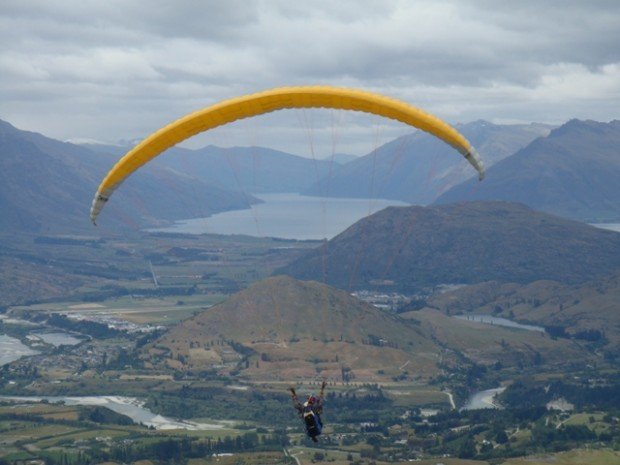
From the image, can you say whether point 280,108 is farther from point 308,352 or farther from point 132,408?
point 308,352

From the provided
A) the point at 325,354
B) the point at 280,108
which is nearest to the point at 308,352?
the point at 325,354

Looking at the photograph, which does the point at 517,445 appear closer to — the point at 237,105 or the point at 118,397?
the point at 118,397

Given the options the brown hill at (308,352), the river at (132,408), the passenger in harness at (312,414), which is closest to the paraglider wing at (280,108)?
the passenger in harness at (312,414)

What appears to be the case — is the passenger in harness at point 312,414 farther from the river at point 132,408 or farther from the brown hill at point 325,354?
the brown hill at point 325,354

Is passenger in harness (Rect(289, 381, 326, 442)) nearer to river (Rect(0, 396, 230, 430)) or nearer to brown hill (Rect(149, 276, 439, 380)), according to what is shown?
river (Rect(0, 396, 230, 430))

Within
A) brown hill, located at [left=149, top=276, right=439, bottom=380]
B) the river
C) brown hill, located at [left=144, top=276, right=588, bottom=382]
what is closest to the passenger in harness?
the river

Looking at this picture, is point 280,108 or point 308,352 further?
point 308,352

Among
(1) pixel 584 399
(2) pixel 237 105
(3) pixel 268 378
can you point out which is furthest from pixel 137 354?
(2) pixel 237 105
